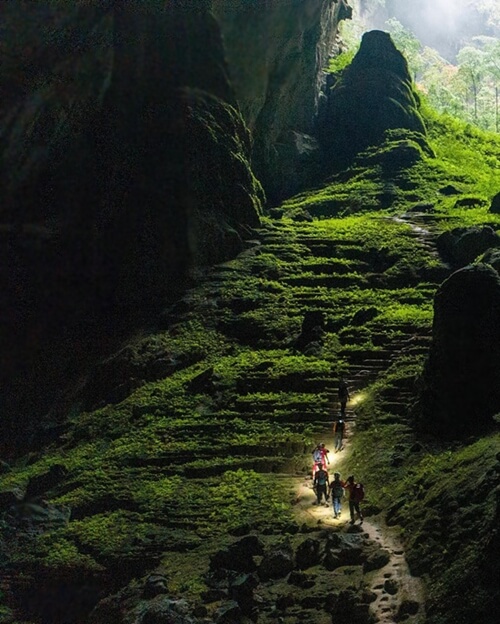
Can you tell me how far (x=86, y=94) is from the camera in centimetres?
4138

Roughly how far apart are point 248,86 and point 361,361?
96.9ft

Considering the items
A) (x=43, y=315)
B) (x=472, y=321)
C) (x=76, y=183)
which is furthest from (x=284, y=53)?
(x=472, y=321)

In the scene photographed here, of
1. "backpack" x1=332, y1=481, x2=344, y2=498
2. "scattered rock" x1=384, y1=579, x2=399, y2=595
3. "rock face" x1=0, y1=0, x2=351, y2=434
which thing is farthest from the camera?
"rock face" x1=0, y1=0, x2=351, y2=434

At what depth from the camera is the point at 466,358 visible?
63.3 ft

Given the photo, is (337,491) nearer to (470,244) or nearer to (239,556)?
(239,556)

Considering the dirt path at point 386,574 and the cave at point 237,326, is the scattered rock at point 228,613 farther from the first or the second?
the dirt path at point 386,574

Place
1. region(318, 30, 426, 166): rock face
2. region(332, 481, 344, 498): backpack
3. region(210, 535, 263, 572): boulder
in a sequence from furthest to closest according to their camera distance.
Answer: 1. region(318, 30, 426, 166): rock face
2. region(332, 481, 344, 498): backpack
3. region(210, 535, 263, 572): boulder

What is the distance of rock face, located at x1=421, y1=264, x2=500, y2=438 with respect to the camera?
18.9m

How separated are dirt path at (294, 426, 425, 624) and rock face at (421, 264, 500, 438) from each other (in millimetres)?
4153

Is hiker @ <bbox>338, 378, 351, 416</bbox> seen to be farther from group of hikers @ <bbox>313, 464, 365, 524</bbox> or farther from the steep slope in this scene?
group of hikers @ <bbox>313, 464, 365, 524</bbox>

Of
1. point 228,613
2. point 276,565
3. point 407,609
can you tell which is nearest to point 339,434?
point 276,565

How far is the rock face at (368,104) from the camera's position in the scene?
202 ft

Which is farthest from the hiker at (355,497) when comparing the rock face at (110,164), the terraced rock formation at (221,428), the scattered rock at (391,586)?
the rock face at (110,164)

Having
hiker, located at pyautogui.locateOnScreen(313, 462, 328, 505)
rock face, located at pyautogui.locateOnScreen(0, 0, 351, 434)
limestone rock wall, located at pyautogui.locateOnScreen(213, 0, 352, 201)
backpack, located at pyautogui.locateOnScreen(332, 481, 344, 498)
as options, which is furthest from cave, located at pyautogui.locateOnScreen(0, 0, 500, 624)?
hiker, located at pyautogui.locateOnScreen(313, 462, 328, 505)
